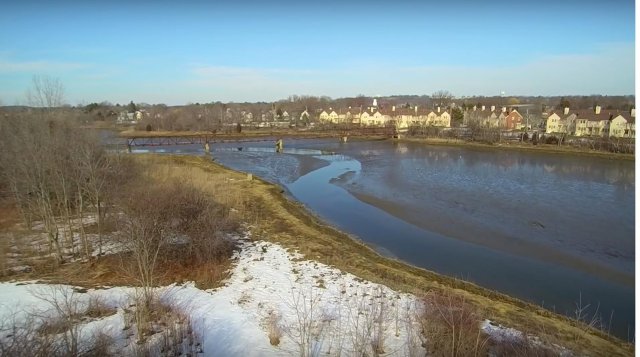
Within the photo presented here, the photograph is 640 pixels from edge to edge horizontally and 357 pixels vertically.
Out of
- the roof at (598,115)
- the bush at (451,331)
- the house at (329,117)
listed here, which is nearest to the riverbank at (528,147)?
the roof at (598,115)

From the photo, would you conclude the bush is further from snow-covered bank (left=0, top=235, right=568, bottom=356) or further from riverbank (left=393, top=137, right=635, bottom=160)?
riverbank (left=393, top=137, right=635, bottom=160)

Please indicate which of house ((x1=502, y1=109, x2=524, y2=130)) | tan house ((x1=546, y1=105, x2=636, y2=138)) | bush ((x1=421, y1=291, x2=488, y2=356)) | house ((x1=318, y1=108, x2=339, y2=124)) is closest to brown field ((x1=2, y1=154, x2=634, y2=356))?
bush ((x1=421, y1=291, x2=488, y2=356))

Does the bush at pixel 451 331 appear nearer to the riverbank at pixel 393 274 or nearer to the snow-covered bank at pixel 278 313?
the snow-covered bank at pixel 278 313

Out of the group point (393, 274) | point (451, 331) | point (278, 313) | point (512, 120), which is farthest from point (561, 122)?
point (278, 313)

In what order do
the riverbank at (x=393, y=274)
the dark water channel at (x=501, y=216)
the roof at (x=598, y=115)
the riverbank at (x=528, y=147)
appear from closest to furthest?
the riverbank at (x=393, y=274) < the dark water channel at (x=501, y=216) < the riverbank at (x=528, y=147) < the roof at (x=598, y=115)

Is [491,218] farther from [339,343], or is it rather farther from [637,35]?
[637,35]

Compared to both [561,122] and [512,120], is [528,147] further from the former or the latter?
[512,120]
